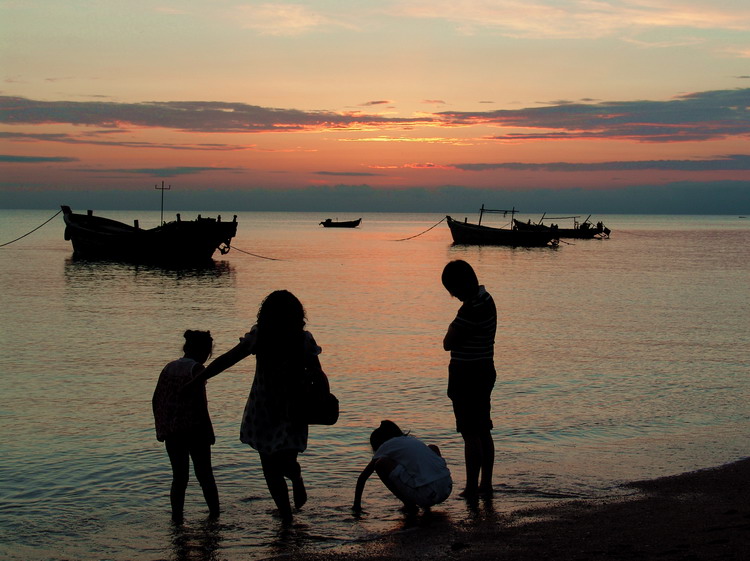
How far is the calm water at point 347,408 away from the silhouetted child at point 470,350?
709 mm

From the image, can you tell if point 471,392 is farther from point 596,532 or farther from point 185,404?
point 185,404

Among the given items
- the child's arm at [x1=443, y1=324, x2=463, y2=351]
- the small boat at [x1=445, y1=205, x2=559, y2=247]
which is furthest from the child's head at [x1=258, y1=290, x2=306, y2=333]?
the small boat at [x1=445, y1=205, x2=559, y2=247]

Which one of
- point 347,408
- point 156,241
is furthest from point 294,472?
point 156,241

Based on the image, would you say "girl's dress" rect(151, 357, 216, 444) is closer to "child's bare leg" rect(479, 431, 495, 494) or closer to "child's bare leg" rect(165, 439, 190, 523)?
"child's bare leg" rect(165, 439, 190, 523)

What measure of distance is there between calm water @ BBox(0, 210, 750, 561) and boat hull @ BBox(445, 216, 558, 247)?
50.1m

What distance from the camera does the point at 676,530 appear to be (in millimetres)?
5246

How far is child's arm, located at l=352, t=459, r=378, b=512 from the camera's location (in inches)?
228

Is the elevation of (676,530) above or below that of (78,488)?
above

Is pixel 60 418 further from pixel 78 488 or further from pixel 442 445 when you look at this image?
pixel 442 445

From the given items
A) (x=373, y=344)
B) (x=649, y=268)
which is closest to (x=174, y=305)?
(x=373, y=344)

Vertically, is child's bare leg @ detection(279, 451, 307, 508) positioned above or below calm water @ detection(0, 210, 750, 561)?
above

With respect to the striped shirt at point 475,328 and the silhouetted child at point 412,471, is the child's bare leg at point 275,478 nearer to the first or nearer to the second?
the silhouetted child at point 412,471

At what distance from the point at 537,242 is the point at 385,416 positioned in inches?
2761

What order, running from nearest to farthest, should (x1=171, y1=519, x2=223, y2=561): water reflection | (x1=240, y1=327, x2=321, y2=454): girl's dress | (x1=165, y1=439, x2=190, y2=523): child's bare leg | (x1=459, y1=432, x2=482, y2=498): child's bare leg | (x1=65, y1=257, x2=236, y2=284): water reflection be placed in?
(x1=240, y1=327, x2=321, y2=454): girl's dress, (x1=171, y1=519, x2=223, y2=561): water reflection, (x1=165, y1=439, x2=190, y2=523): child's bare leg, (x1=459, y1=432, x2=482, y2=498): child's bare leg, (x1=65, y1=257, x2=236, y2=284): water reflection
